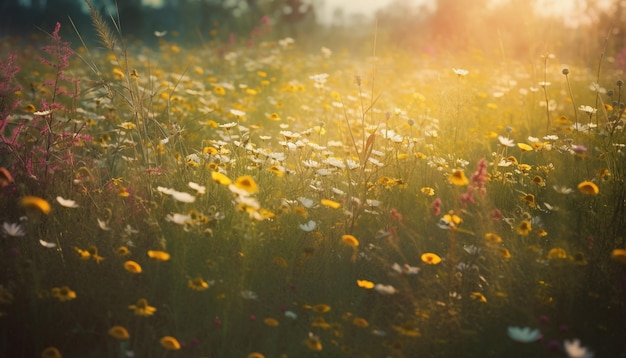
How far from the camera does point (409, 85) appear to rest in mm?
6148

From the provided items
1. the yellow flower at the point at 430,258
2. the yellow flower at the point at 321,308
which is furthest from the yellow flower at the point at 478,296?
the yellow flower at the point at 321,308

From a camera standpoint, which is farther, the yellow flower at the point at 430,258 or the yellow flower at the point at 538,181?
the yellow flower at the point at 538,181

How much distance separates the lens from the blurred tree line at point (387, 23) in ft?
28.9

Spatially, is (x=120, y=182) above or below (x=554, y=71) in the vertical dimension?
below

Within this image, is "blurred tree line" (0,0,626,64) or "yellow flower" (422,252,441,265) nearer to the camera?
"yellow flower" (422,252,441,265)

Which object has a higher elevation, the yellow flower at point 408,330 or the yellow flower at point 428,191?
the yellow flower at point 428,191

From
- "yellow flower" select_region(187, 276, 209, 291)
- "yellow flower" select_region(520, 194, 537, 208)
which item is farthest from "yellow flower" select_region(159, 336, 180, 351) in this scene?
"yellow flower" select_region(520, 194, 537, 208)

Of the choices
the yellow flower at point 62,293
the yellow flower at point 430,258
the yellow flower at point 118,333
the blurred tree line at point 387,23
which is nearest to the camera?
the yellow flower at point 118,333

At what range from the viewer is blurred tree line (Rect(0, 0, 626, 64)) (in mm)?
8818

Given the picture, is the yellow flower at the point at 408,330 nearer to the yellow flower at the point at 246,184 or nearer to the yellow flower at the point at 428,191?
the yellow flower at the point at 246,184

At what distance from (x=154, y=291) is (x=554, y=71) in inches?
248

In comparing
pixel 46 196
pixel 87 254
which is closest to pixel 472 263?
pixel 87 254

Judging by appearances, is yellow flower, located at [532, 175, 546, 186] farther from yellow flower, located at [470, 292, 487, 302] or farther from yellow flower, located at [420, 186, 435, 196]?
yellow flower, located at [470, 292, 487, 302]

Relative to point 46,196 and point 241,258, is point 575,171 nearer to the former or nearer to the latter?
point 241,258
